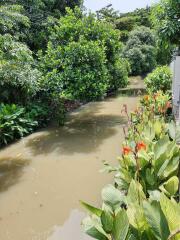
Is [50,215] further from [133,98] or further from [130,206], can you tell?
[133,98]

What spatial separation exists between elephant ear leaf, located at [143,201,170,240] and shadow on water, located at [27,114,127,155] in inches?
199

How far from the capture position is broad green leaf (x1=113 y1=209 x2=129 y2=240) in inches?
81.9

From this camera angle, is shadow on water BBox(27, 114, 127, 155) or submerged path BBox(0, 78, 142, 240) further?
shadow on water BBox(27, 114, 127, 155)

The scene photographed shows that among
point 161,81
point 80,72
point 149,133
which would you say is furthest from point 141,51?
point 149,133

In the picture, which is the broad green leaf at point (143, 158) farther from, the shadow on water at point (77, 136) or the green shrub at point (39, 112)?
the green shrub at point (39, 112)

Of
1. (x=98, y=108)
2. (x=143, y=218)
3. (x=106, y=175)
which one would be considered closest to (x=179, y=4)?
(x=106, y=175)

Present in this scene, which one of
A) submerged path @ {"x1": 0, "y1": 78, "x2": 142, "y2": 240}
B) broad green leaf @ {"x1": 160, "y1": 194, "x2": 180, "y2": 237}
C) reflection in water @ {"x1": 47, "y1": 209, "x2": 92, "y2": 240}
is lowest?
reflection in water @ {"x1": 47, "y1": 209, "x2": 92, "y2": 240}

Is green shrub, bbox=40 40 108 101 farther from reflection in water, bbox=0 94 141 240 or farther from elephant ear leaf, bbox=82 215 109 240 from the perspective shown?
elephant ear leaf, bbox=82 215 109 240

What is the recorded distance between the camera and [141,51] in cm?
2303

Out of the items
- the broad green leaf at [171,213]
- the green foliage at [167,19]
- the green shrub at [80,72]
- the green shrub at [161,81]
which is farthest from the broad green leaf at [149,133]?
the green shrub at [161,81]

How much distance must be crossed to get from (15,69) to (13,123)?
1470 mm

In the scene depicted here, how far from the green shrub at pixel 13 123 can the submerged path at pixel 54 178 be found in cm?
26

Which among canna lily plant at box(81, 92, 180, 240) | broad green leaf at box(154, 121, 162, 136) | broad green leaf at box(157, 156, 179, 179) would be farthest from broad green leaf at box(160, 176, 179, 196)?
broad green leaf at box(154, 121, 162, 136)

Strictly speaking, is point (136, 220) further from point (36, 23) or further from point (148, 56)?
point (148, 56)
